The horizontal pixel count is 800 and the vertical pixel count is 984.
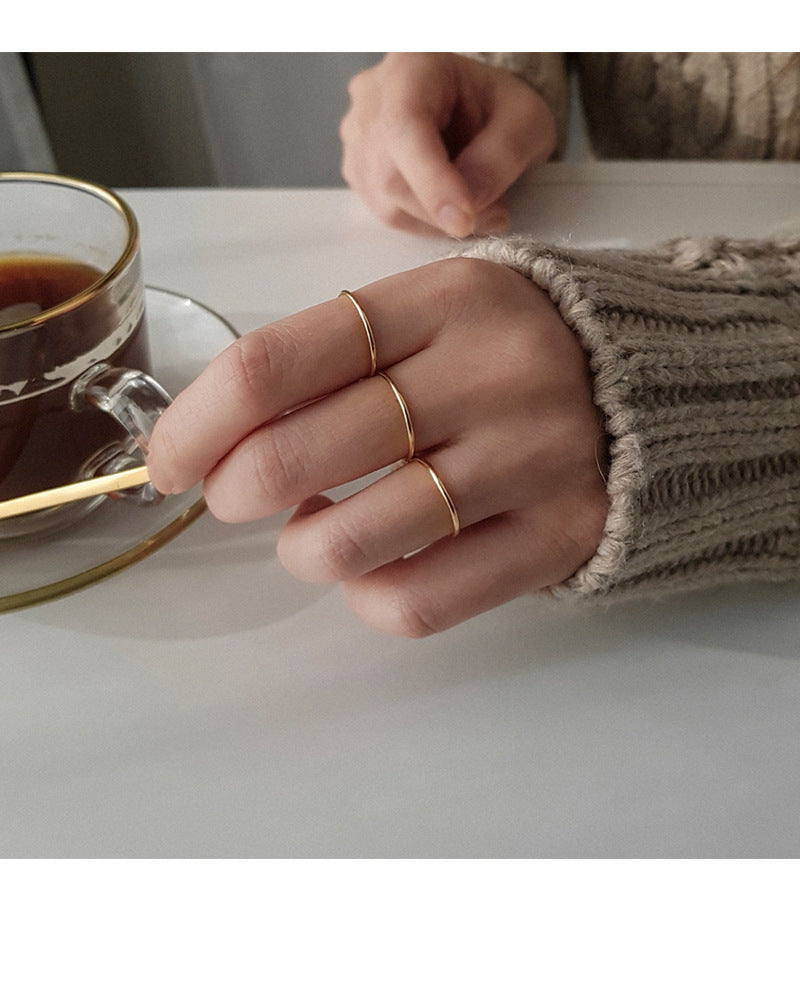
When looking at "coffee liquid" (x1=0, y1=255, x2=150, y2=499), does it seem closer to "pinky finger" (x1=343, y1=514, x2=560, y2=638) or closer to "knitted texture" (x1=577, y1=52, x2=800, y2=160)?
"pinky finger" (x1=343, y1=514, x2=560, y2=638)

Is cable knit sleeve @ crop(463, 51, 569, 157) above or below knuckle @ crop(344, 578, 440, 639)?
above

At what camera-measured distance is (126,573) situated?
14.6 inches

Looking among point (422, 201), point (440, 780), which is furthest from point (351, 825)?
point (422, 201)

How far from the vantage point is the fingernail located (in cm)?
51

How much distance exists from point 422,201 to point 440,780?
339 millimetres

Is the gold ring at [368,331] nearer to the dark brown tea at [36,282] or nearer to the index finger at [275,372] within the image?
the index finger at [275,372]

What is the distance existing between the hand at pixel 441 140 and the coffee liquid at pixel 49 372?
218 millimetres

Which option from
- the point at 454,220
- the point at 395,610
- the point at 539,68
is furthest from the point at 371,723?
the point at 539,68

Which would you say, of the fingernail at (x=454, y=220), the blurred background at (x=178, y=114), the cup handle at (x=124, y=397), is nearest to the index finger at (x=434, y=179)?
the fingernail at (x=454, y=220)

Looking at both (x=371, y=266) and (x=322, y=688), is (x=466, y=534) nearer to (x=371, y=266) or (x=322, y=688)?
(x=322, y=688)

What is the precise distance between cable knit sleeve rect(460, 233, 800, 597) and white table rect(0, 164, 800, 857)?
25mm

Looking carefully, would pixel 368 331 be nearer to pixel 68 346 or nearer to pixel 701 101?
pixel 68 346

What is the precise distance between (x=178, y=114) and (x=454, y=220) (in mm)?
813

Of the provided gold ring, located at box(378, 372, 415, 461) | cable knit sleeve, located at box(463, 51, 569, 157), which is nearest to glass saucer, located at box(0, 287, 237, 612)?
gold ring, located at box(378, 372, 415, 461)
